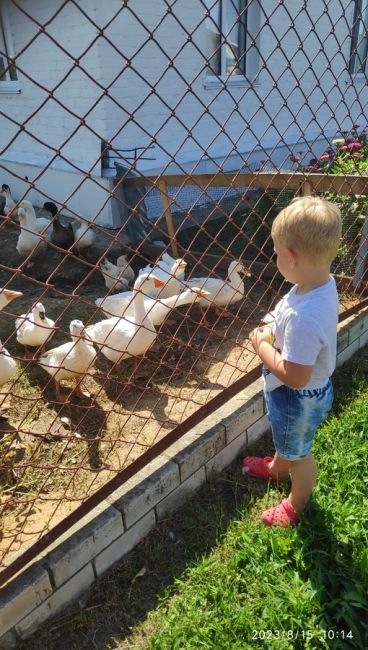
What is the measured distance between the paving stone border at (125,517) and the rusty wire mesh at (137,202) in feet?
0.39

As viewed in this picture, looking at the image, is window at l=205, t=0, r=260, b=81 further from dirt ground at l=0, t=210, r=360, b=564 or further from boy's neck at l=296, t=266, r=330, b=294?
boy's neck at l=296, t=266, r=330, b=294

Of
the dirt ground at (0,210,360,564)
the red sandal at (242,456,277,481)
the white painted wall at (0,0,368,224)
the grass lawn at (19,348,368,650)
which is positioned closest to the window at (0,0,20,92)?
the white painted wall at (0,0,368,224)

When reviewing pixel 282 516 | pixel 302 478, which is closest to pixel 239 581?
pixel 282 516

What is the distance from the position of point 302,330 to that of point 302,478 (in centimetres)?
81

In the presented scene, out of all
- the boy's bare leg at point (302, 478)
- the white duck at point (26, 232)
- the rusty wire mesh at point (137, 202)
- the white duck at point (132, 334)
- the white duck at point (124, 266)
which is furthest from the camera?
the white duck at point (26, 232)

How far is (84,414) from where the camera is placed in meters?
2.68

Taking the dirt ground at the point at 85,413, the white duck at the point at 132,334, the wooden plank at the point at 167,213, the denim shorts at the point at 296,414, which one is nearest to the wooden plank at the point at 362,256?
the dirt ground at the point at 85,413

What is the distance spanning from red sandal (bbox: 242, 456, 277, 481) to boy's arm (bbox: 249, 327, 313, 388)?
899 mm

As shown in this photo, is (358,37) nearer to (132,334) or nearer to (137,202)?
(137,202)

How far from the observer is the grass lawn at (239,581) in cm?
173

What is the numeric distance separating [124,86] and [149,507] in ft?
19.3

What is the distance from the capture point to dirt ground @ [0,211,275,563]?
2074mm

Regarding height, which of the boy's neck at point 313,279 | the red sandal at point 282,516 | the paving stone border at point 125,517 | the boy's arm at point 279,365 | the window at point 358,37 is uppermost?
the window at point 358,37

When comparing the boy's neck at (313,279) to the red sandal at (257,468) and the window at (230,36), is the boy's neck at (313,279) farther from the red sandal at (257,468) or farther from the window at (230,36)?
the window at (230,36)
